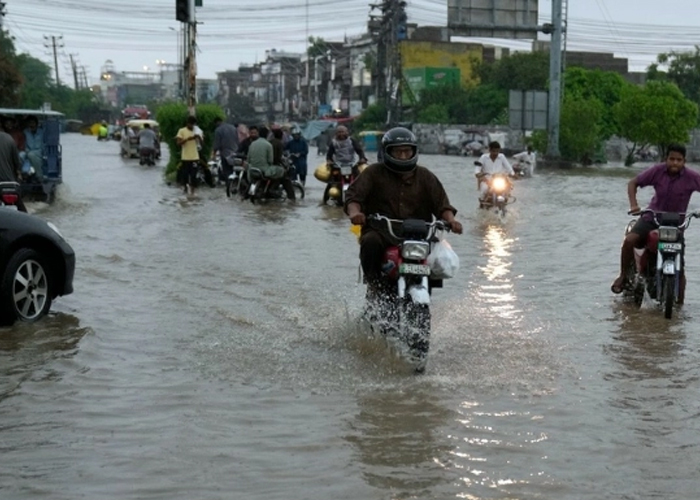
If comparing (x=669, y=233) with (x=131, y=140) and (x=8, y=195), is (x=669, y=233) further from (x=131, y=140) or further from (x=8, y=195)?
(x=131, y=140)

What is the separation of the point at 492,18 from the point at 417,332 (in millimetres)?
40342

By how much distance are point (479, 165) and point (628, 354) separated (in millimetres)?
14120

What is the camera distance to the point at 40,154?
23.4 meters

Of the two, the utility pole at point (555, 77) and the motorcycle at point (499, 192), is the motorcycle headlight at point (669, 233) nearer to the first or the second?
the motorcycle at point (499, 192)

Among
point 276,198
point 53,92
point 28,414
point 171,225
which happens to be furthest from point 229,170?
point 53,92

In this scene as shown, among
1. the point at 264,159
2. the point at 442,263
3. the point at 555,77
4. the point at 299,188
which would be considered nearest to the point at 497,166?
the point at 264,159

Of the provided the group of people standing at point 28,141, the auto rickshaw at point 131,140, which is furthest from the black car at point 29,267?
the auto rickshaw at point 131,140

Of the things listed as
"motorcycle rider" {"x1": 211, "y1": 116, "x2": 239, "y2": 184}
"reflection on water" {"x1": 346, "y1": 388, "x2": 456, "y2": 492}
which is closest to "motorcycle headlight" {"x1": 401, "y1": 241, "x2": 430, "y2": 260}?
"reflection on water" {"x1": 346, "y1": 388, "x2": 456, "y2": 492}

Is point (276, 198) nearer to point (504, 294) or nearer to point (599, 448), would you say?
point (504, 294)

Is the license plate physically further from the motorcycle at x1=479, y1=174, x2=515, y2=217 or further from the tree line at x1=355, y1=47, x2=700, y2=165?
the tree line at x1=355, y1=47, x2=700, y2=165

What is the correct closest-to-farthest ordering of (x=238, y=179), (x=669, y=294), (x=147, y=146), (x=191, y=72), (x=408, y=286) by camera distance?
1. (x=408, y=286)
2. (x=669, y=294)
3. (x=238, y=179)
4. (x=191, y=72)
5. (x=147, y=146)

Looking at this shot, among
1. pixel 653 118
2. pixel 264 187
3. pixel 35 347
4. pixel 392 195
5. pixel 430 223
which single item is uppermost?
pixel 392 195

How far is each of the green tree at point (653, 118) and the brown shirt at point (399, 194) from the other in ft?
205

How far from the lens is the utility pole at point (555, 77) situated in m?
51.8
